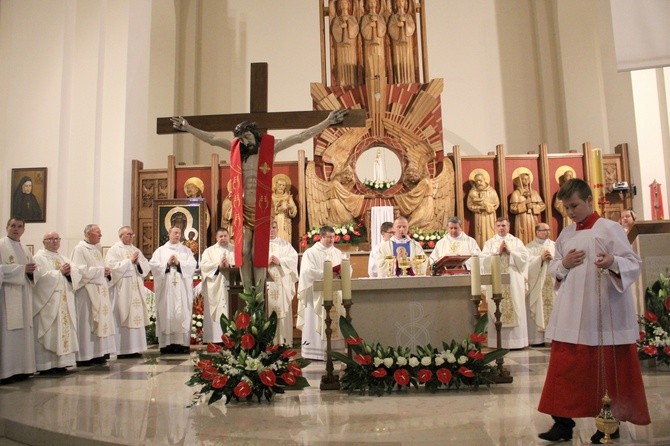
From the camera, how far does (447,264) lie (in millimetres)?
6254

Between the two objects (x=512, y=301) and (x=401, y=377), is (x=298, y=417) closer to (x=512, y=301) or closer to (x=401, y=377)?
(x=401, y=377)

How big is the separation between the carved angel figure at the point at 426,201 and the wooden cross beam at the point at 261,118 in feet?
17.8

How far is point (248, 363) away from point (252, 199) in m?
1.51

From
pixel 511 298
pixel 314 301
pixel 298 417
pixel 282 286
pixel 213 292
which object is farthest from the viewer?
pixel 213 292

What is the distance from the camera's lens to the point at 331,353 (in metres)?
5.86

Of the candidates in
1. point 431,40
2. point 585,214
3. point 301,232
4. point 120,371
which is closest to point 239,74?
point 431,40

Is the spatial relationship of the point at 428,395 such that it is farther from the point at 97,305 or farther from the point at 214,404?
the point at 97,305

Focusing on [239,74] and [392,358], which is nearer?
[392,358]

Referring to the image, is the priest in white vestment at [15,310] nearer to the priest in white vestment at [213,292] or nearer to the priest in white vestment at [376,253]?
the priest in white vestment at [213,292]

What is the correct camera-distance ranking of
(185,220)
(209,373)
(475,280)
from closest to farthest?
1. (209,373)
2. (475,280)
3. (185,220)

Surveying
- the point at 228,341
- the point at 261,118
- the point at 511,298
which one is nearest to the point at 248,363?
the point at 228,341

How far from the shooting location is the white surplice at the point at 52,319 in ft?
24.8

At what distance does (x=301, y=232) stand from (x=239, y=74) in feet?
19.4

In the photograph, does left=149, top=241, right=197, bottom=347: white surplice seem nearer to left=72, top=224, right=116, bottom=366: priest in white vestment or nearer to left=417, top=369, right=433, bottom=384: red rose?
left=72, top=224, right=116, bottom=366: priest in white vestment
